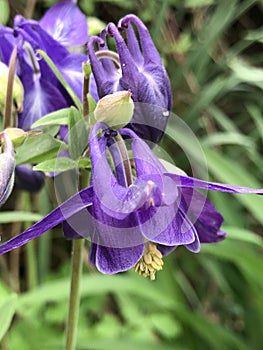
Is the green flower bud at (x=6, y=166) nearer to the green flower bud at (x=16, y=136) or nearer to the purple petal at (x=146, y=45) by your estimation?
the green flower bud at (x=16, y=136)

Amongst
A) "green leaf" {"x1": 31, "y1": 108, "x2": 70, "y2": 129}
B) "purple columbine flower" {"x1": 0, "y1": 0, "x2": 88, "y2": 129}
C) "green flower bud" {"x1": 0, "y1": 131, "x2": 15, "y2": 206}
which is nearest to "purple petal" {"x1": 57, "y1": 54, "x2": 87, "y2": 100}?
"purple columbine flower" {"x1": 0, "y1": 0, "x2": 88, "y2": 129}

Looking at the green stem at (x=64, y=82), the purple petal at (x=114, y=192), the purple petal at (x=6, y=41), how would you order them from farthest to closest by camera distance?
the purple petal at (x=6, y=41), the green stem at (x=64, y=82), the purple petal at (x=114, y=192)

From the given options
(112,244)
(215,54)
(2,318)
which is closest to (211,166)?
(2,318)

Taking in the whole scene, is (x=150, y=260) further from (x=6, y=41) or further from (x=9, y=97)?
(x=6, y=41)

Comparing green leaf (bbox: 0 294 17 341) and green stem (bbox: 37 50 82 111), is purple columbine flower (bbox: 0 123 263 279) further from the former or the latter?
green leaf (bbox: 0 294 17 341)

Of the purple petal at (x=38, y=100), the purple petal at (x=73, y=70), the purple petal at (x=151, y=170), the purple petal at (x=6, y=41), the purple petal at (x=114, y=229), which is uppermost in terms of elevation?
the purple petal at (x=151, y=170)

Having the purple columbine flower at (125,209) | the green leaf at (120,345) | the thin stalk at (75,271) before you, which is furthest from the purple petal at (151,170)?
the green leaf at (120,345)

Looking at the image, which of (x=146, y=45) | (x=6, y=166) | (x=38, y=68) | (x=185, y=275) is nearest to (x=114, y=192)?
(x=6, y=166)
